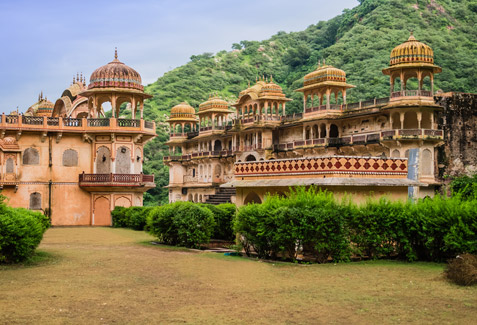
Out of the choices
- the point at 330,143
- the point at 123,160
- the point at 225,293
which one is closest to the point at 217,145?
the point at 330,143

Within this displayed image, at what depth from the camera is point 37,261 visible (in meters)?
14.2

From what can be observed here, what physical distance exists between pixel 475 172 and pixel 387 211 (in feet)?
86.7

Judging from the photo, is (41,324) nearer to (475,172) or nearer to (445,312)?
(445,312)

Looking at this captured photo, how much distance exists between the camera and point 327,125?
136 feet

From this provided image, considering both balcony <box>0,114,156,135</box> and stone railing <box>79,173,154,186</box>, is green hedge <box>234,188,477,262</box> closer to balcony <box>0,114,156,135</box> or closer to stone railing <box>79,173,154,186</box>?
stone railing <box>79,173,154,186</box>

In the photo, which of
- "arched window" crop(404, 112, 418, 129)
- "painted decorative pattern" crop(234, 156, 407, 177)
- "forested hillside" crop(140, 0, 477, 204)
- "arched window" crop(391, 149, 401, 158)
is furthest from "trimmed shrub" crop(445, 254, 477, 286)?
"forested hillside" crop(140, 0, 477, 204)

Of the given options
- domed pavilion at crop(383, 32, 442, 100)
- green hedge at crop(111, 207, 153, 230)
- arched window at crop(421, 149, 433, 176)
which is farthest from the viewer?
arched window at crop(421, 149, 433, 176)

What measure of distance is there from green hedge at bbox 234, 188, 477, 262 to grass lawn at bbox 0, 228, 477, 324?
24.4 inches

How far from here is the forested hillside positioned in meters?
65.0

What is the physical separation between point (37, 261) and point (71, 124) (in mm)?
21311

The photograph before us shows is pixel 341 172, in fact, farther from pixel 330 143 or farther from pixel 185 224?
pixel 330 143

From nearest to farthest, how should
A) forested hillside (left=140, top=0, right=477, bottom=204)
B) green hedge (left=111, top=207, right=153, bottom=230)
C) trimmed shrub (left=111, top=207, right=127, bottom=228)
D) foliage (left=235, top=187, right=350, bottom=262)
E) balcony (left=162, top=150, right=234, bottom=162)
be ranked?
foliage (left=235, top=187, right=350, bottom=262), green hedge (left=111, top=207, right=153, bottom=230), trimmed shrub (left=111, top=207, right=127, bottom=228), balcony (left=162, top=150, right=234, bottom=162), forested hillside (left=140, top=0, right=477, bottom=204)

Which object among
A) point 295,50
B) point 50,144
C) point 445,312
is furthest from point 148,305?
point 295,50

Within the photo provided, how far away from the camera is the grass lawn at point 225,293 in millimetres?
8445
